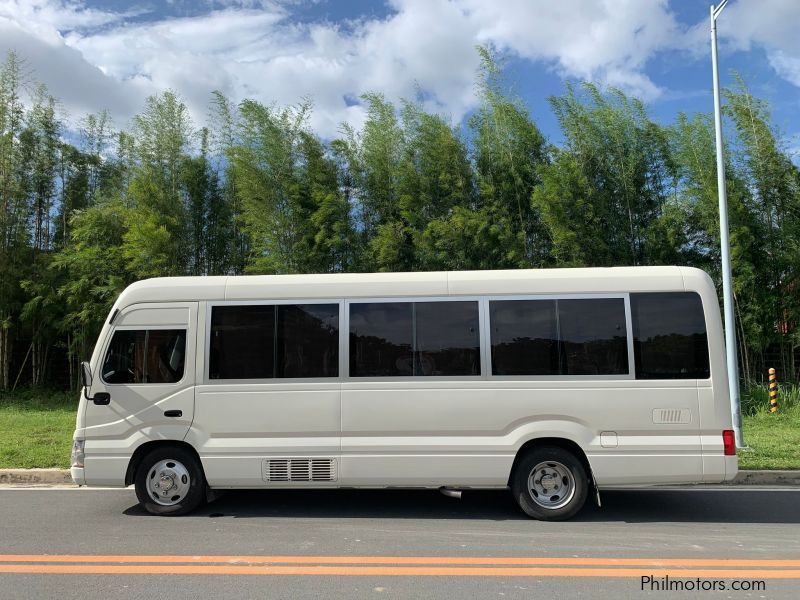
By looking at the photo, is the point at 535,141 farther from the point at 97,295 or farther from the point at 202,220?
the point at 97,295

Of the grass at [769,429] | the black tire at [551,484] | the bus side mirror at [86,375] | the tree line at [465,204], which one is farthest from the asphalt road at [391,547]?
the tree line at [465,204]

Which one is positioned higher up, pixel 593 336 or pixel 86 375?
pixel 593 336

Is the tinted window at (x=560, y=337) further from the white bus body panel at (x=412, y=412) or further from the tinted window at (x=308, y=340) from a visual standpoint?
the tinted window at (x=308, y=340)

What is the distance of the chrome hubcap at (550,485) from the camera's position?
20.2ft

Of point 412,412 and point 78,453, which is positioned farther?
point 78,453

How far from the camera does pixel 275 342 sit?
6.39m

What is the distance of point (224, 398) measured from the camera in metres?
6.29

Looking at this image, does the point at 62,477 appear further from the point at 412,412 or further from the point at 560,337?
the point at 560,337

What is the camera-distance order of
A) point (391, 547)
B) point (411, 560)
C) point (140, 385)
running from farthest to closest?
point (140, 385) < point (391, 547) < point (411, 560)

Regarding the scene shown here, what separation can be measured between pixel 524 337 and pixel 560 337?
35 centimetres

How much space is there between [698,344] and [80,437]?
6.19 metres

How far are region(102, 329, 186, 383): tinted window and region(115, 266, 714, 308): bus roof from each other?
13.8 inches

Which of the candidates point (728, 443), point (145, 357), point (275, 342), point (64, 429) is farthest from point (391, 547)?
point (64, 429)

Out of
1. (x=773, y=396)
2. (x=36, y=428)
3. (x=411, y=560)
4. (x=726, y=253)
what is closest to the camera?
(x=411, y=560)
